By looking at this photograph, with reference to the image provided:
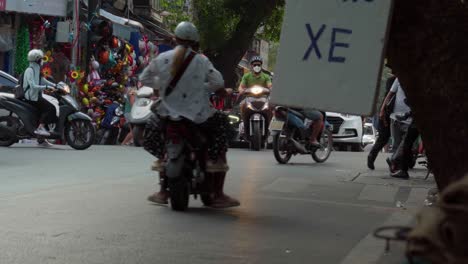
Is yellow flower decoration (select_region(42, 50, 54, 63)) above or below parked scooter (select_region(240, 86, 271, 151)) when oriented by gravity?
above

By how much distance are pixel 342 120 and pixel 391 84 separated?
11192 millimetres

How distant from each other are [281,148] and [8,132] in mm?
5230

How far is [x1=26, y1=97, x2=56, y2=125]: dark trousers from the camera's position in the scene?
15852 millimetres

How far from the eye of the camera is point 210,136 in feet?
24.6

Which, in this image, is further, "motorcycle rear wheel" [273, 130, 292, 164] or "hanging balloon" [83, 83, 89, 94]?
"hanging balloon" [83, 83, 89, 94]

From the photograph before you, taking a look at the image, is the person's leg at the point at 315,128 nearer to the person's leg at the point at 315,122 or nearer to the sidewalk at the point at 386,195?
the person's leg at the point at 315,122

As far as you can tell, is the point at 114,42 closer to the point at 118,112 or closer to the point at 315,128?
the point at 118,112

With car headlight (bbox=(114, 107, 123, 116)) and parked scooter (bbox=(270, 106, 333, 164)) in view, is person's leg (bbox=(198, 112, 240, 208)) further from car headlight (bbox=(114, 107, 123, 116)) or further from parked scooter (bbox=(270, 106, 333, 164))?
car headlight (bbox=(114, 107, 123, 116))

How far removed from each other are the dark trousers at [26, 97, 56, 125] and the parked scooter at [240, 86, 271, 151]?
3701 mm

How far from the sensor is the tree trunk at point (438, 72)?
13.3 feet

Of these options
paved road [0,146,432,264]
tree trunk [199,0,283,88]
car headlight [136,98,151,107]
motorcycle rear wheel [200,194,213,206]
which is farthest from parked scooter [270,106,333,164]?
tree trunk [199,0,283,88]

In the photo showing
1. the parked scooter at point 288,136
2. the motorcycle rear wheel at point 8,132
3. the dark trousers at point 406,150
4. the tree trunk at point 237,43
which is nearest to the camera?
the dark trousers at point 406,150

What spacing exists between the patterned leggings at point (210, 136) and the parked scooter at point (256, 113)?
9.17 m

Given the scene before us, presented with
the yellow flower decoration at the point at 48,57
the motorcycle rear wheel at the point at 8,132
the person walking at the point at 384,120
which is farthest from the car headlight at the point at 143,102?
the person walking at the point at 384,120
